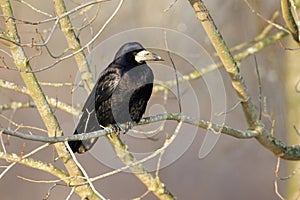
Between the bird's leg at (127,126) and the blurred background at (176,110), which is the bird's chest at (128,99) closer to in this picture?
the bird's leg at (127,126)

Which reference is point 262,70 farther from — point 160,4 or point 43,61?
point 43,61

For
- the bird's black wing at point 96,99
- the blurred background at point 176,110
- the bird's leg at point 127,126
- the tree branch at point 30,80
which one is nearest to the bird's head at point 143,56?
the bird's black wing at point 96,99

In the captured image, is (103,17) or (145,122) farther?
(103,17)

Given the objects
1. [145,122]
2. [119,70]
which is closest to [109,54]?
[119,70]

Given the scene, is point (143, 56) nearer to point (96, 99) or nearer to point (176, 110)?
point (96, 99)

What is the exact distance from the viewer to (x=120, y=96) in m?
3.83

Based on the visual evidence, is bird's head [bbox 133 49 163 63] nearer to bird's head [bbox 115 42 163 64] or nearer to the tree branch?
bird's head [bbox 115 42 163 64]

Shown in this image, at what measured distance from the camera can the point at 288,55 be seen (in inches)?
189

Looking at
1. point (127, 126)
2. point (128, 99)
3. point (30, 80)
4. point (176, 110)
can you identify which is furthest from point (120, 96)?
point (176, 110)

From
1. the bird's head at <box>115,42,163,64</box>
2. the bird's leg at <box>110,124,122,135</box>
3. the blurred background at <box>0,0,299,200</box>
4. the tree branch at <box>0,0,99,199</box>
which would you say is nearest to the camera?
the tree branch at <box>0,0,99,199</box>

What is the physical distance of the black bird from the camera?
380 cm

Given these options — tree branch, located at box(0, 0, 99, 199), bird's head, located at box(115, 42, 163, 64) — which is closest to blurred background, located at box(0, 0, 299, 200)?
bird's head, located at box(115, 42, 163, 64)

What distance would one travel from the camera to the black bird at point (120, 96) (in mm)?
3799

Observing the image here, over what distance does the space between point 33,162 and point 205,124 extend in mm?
883
